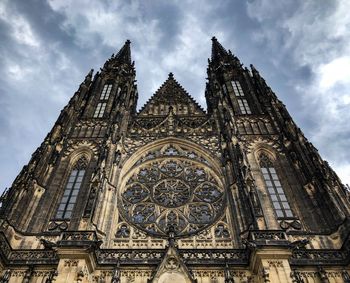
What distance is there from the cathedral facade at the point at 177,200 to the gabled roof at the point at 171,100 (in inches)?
6.0

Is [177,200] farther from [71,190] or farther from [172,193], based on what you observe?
[71,190]

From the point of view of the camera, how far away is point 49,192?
1641 centimetres

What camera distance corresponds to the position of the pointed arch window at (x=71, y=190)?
1574cm

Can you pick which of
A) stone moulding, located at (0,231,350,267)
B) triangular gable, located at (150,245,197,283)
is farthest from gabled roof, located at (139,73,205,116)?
triangular gable, located at (150,245,197,283)

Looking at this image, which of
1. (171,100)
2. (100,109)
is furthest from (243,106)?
(100,109)

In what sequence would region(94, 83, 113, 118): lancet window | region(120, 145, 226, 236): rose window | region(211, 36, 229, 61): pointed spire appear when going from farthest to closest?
region(211, 36, 229, 61): pointed spire → region(94, 83, 113, 118): lancet window → region(120, 145, 226, 236): rose window

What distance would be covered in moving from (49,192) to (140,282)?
6827mm

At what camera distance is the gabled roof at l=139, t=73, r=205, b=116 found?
74.8ft

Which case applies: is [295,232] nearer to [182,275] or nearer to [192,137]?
[182,275]

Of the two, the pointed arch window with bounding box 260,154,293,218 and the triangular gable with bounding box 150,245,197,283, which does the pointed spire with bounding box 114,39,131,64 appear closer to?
the pointed arch window with bounding box 260,154,293,218

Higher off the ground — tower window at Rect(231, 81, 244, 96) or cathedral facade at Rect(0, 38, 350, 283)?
tower window at Rect(231, 81, 244, 96)

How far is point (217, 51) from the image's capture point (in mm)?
31328

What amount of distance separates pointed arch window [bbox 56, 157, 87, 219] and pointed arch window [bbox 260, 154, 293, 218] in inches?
357

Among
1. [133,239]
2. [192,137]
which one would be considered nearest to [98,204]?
[133,239]
